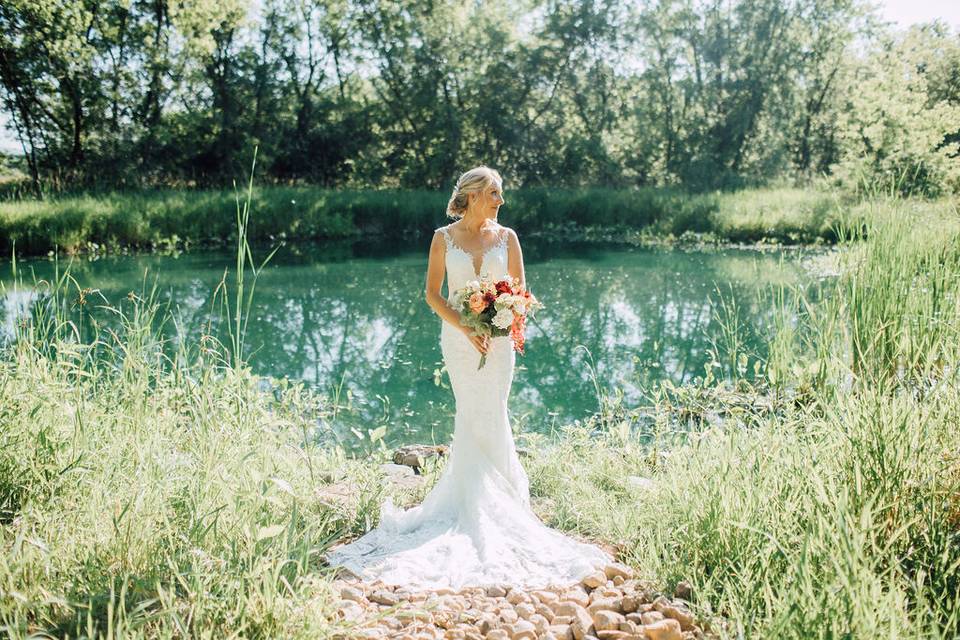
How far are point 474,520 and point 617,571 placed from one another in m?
0.89

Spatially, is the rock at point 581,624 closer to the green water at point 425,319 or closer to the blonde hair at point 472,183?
the blonde hair at point 472,183

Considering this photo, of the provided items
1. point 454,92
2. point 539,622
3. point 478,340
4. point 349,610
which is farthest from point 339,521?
point 454,92

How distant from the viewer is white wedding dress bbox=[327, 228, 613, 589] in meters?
3.49

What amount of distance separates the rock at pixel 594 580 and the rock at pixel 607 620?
0.36 m

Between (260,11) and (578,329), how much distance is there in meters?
26.5

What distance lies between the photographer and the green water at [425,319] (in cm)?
812

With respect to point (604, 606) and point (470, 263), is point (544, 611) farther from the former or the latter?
point (470, 263)

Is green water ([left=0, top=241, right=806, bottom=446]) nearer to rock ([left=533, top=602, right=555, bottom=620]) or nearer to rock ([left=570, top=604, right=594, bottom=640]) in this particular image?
rock ([left=533, top=602, right=555, bottom=620])

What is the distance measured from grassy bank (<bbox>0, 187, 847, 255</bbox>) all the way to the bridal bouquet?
15150 millimetres

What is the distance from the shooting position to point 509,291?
4016 mm

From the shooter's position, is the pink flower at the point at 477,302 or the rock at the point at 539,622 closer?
the rock at the point at 539,622

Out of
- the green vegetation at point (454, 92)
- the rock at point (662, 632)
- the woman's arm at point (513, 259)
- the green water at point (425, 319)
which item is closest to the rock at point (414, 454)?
the green water at point (425, 319)

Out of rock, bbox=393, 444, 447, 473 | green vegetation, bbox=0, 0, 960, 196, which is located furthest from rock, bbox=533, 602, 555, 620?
green vegetation, bbox=0, 0, 960, 196

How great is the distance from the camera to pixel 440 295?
430 cm
